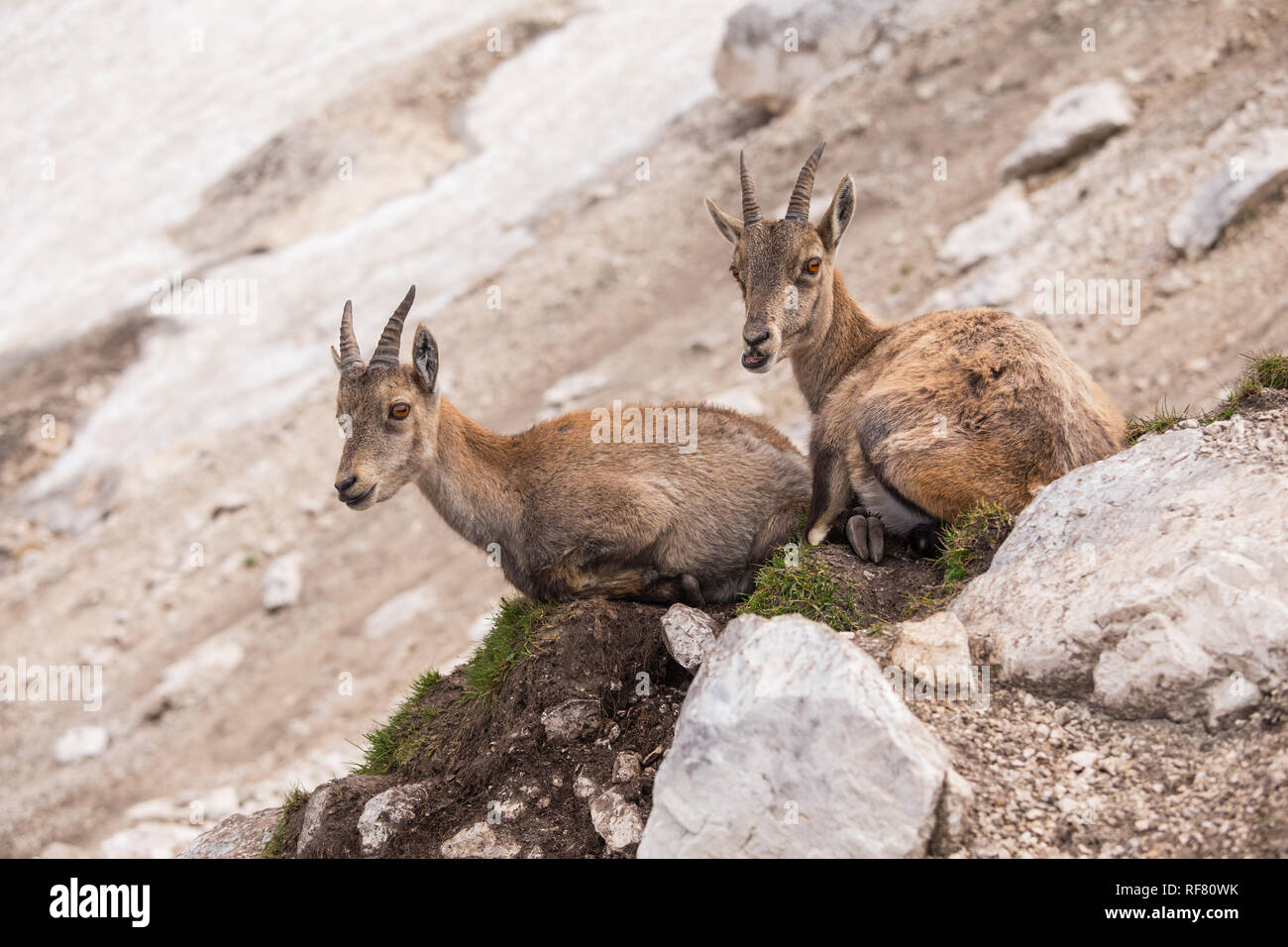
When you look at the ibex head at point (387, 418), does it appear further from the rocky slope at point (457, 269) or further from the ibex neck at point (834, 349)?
the rocky slope at point (457, 269)

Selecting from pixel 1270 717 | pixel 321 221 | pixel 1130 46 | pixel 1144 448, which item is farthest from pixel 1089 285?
pixel 321 221

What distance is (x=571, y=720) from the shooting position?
25.0 feet

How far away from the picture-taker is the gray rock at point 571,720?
7566 millimetres

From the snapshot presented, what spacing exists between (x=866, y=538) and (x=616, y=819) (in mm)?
2754

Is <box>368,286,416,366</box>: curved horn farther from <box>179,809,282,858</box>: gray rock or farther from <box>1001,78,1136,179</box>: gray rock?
<box>1001,78,1136,179</box>: gray rock

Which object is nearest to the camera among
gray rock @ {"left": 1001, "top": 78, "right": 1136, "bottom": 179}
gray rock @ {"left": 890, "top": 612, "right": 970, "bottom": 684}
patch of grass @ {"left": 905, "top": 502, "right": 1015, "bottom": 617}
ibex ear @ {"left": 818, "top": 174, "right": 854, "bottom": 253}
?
gray rock @ {"left": 890, "top": 612, "right": 970, "bottom": 684}

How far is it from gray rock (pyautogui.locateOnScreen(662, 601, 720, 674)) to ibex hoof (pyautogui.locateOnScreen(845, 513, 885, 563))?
3.91 ft

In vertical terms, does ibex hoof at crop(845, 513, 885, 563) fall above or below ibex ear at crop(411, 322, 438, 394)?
below

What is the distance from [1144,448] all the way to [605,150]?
30.2 m

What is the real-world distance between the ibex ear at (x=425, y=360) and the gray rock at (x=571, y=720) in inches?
117

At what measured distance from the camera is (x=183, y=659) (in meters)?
22.9

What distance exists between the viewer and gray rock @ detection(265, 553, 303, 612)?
907 inches

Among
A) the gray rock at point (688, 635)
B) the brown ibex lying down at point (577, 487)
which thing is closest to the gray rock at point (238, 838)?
the brown ibex lying down at point (577, 487)

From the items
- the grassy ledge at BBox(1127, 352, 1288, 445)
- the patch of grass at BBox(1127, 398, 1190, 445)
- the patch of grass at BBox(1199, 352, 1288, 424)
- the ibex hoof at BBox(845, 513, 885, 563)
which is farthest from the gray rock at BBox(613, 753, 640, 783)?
the patch of grass at BBox(1199, 352, 1288, 424)
